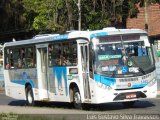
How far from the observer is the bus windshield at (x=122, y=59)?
1870 centimetres

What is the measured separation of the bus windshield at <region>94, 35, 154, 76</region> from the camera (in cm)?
1870

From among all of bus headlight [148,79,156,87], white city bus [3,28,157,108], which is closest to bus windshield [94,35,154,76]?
white city bus [3,28,157,108]

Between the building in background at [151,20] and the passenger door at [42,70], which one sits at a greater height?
the building in background at [151,20]

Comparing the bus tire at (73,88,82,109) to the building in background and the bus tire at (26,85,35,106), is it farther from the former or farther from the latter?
the building in background

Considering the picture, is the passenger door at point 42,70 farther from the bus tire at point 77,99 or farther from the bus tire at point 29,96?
the bus tire at point 77,99

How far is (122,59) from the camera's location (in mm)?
18797

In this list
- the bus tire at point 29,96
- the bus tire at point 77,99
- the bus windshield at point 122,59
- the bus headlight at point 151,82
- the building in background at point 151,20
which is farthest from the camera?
the building in background at point 151,20

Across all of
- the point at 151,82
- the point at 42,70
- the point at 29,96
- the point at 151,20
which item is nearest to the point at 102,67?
the point at 151,82

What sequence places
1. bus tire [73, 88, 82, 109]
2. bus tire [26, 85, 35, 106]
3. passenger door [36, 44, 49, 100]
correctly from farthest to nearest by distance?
bus tire [26, 85, 35, 106] < passenger door [36, 44, 49, 100] < bus tire [73, 88, 82, 109]

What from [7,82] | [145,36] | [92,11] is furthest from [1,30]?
[145,36]

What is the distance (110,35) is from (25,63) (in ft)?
19.3

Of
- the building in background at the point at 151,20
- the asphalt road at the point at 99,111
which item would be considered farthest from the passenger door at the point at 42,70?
the building in background at the point at 151,20

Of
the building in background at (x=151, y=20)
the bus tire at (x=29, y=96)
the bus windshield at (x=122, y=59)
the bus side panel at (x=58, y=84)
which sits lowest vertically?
the bus tire at (x=29, y=96)

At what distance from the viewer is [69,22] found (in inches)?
1326
